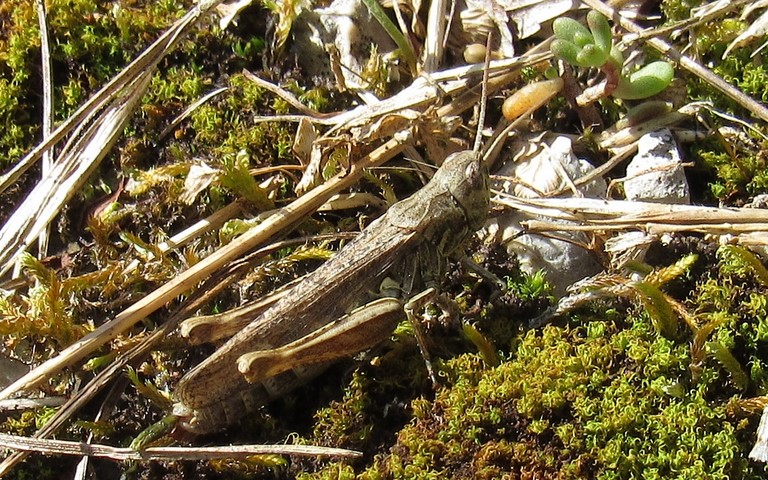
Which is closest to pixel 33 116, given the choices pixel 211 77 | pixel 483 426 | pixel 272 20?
pixel 211 77

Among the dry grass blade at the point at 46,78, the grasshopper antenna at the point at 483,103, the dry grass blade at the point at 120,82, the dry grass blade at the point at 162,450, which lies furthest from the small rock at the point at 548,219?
the dry grass blade at the point at 46,78

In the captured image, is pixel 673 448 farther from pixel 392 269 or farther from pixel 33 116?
pixel 33 116

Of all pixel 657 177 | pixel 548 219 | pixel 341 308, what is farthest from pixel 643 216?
pixel 341 308

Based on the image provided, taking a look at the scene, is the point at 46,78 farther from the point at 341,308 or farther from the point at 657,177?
the point at 657,177

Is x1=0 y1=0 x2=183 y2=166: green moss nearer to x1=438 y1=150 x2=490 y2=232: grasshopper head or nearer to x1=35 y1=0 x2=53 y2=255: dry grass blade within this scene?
x1=35 y1=0 x2=53 y2=255: dry grass blade

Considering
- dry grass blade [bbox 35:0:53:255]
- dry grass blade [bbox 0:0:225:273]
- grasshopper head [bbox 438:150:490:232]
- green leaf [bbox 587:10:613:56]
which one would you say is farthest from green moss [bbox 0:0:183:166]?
green leaf [bbox 587:10:613:56]
